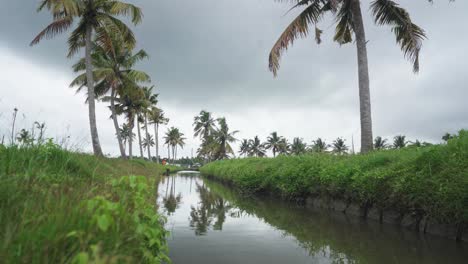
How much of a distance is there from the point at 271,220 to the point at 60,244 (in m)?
6.39

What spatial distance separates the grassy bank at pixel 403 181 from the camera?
4965mm

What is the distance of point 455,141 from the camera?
5.93 meters

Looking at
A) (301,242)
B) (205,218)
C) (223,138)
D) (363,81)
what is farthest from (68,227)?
(223,138)

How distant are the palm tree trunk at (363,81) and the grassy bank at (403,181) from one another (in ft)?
5.44

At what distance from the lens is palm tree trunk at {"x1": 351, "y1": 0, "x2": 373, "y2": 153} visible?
11.1 meters

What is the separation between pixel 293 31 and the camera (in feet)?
40.6

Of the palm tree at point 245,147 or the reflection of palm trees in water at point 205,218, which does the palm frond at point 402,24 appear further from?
the palm tree at point 245,147

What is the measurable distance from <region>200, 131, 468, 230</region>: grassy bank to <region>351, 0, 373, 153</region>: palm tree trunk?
65.3 inches

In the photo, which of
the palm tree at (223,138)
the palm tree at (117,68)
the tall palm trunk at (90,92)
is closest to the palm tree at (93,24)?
the tall palm trunk at (90,92)

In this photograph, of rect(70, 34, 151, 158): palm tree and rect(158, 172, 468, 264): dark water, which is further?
rect(70, 34, 151, 158): palm tree

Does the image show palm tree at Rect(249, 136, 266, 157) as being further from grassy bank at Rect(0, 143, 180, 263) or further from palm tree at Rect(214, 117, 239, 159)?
grassy bank at Rect(0, 143, 180, 263)

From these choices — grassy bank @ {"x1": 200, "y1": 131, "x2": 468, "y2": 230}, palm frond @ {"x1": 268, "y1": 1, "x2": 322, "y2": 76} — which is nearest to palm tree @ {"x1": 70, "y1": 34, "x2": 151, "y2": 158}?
palm frond @ {"x1": 268, "y1": 1, "x2": 322, "y2": 76}

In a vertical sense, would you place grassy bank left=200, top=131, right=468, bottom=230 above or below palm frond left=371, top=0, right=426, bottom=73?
below

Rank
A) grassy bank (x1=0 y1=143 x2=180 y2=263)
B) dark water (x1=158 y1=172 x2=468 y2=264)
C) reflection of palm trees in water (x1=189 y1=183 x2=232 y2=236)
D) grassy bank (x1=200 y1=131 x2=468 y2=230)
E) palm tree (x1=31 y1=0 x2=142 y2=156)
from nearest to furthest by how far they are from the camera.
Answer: grassy bank (x1=0 y1=143 x2=180 y2=263)
dark water (x1=158 y1=172 x2=468 y2=264)
grassy bank (x1=200 y1=131 x2=468 y2=230)
reflection of palm trees in water (x1=189 y1=183 x2=232 y2=236)
palm tree (x1=31 y1=0 x2=142 y2=156)
